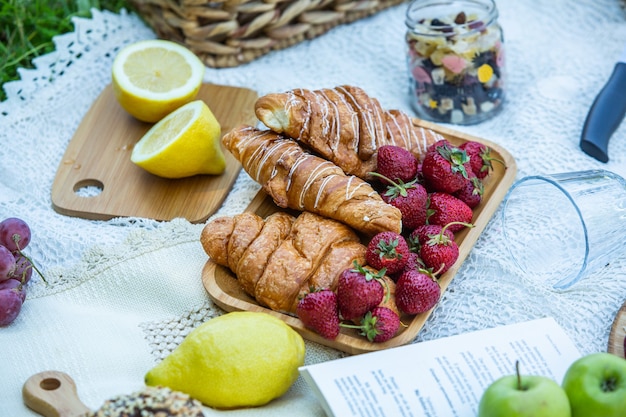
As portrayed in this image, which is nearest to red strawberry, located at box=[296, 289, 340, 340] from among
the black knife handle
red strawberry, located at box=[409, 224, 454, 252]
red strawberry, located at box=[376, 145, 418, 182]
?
red strawberry, located at box=[409, 224, 454, 252]

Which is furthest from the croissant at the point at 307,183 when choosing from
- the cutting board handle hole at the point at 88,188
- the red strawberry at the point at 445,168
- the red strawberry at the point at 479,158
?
the cutting board handle hole at the point at 88,188

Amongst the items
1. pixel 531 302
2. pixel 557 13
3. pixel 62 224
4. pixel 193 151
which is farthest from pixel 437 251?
pixel 557 13

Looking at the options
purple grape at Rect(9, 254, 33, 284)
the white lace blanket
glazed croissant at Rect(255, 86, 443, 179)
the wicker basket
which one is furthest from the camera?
the wicker basket

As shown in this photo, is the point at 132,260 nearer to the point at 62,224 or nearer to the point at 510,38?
the point at 62,224

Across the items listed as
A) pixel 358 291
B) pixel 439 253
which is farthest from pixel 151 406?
pixel 439 253

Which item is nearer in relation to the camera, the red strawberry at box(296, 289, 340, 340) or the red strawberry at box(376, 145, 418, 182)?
the red strawberry at box(296, 289, 340, 340)

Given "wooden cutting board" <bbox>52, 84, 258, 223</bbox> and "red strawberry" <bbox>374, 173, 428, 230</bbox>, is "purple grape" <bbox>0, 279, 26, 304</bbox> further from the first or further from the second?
"red strawberry" <bbox>374, 173, 428, 230</bbox>

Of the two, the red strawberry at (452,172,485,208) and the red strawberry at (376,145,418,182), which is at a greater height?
the red strawberry at (376,145,418,182)

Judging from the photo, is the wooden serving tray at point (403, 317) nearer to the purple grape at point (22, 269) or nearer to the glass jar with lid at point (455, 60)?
the glass jar with lid at point (455, 60)
